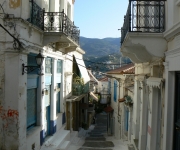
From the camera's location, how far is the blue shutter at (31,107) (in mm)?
8266

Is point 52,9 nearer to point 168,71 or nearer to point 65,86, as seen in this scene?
point 65,86

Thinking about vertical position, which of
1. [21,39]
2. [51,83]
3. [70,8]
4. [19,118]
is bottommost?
[19,118]

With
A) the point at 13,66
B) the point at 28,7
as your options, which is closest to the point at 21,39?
the point at 13,66

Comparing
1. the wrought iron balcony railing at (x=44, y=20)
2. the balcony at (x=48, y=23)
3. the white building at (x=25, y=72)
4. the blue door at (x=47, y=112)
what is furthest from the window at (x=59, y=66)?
the wrought iron balcony railing at (x=44, y=20)

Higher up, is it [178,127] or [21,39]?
[21,39]

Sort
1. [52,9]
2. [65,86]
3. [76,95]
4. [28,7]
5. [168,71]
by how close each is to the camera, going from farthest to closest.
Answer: [76,95]
[65,86]
[52,9]
[28,7]
[168,71]

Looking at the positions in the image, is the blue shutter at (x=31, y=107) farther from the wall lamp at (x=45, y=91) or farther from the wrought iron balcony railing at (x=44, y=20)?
the wrought iron balcony railing at (x=44, y=20)

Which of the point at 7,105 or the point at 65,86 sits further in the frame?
the point at 65,86

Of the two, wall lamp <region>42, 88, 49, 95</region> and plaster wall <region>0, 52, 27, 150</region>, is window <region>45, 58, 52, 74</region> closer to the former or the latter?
wall lamp <region>42, 88, 49, 95</region>

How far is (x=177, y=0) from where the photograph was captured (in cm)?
519

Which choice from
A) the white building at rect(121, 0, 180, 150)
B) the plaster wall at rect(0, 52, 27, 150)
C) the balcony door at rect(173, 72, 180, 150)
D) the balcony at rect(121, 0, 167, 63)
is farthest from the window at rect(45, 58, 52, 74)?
the balcony door at rect(173, 72, 180, 150)

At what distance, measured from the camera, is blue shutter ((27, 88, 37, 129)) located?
827cm

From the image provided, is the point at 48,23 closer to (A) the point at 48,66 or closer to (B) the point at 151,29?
(A) the point at 48,66

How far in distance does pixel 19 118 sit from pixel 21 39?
226 cm
